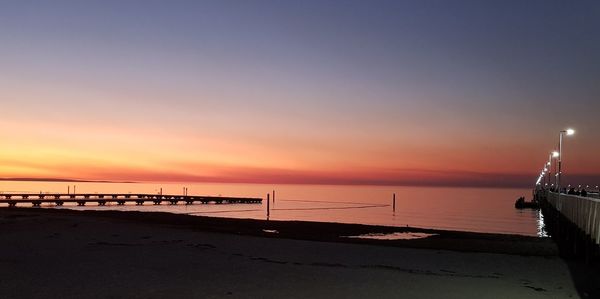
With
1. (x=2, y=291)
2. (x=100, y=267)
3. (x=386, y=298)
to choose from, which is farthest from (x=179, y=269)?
(x=386, y=298)

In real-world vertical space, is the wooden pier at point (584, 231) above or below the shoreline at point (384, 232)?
above

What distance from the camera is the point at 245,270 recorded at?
538 inches

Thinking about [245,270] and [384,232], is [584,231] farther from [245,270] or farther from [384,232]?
[384,232]

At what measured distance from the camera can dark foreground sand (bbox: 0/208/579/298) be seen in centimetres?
1102

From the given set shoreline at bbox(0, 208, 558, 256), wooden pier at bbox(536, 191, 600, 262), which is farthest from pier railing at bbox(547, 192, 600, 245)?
shoreline at bbox(0, 208, 558, 256)

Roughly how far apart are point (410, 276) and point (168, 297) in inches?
240

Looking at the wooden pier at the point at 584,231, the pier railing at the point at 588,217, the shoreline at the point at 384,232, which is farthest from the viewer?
the shoreline at the point at 384,232

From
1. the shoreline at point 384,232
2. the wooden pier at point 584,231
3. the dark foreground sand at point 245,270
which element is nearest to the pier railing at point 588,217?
the wooden pier at point 584,231

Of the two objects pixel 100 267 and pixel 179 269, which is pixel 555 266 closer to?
pixel 179 269

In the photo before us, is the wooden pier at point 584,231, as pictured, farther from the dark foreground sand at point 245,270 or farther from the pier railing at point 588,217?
the dark foreground sand at point 245,270

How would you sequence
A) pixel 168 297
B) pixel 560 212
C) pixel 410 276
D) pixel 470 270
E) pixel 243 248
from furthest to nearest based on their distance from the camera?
pixel 560 212, pixel 243 248, pixel 470 270, pixel 410 276, pixel 168 297

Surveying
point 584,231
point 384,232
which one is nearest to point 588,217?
point 584,231

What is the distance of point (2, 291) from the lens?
10.3 metres

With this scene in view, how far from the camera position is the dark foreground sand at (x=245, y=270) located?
11023 millimetres
